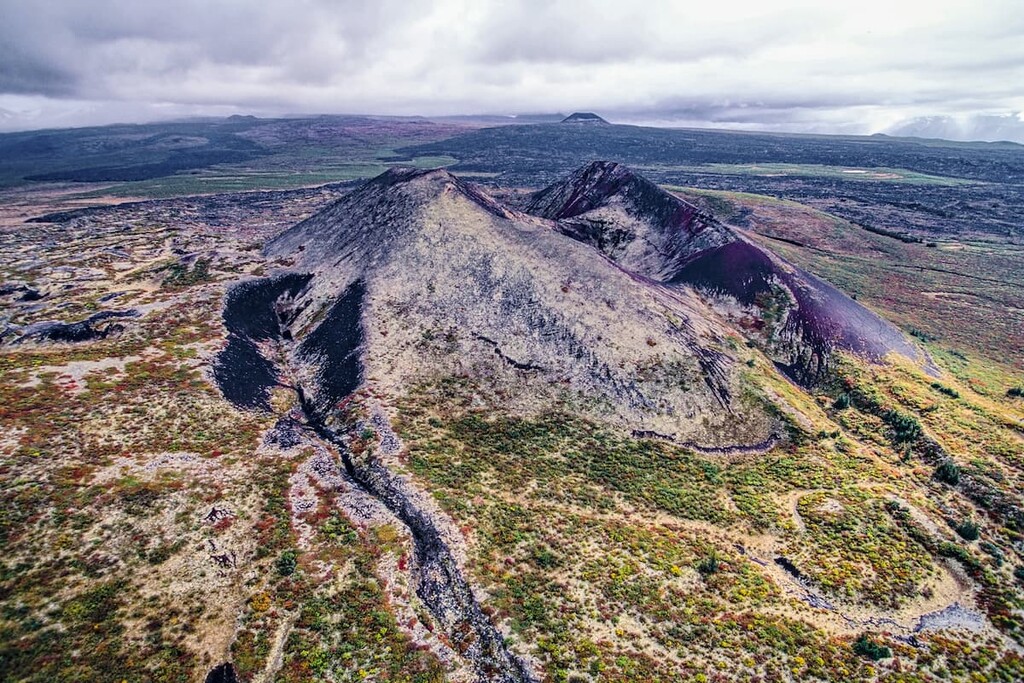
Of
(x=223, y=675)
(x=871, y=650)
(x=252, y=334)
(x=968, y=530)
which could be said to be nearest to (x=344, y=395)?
(x=252, y=334)

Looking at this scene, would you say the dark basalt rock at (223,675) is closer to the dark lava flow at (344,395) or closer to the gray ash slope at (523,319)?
the dark lava flow at (344,395)

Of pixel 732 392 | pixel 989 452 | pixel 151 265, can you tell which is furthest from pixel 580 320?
pixel 151 265

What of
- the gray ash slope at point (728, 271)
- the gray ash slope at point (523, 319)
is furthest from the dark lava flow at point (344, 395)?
the gray ash slope at point (728, 271)

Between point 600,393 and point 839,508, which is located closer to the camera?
point 839,508

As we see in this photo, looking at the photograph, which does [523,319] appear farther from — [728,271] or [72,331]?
[72,331]

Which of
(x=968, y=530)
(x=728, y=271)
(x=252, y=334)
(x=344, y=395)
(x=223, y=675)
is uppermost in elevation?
(x=728, y=271)

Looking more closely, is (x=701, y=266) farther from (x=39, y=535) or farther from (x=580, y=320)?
(x=39, y=535)
